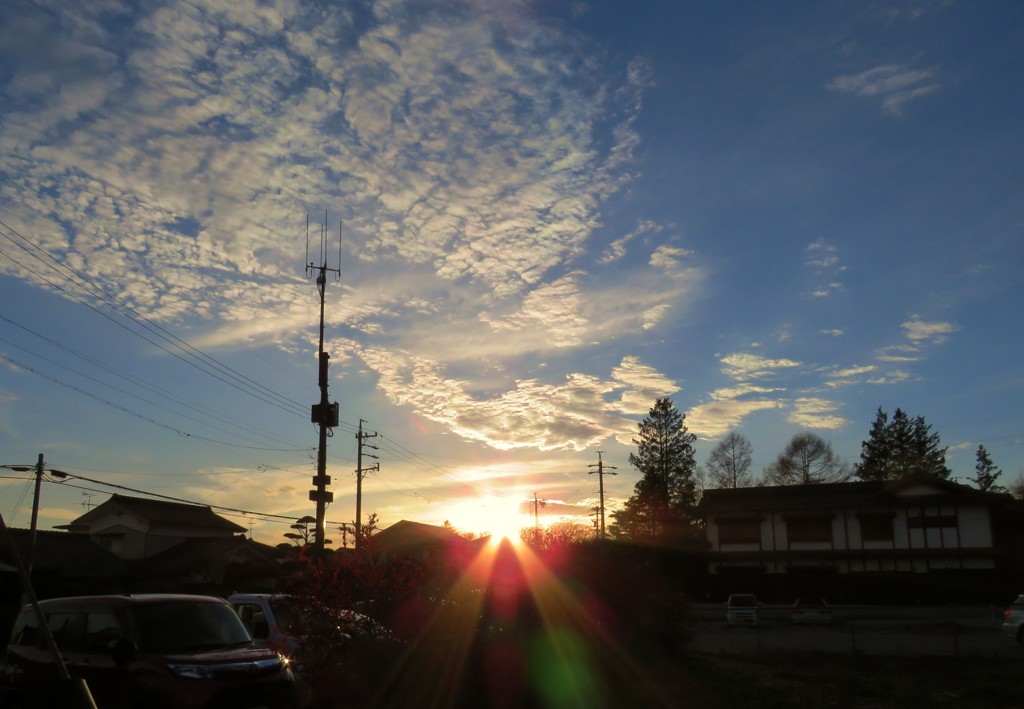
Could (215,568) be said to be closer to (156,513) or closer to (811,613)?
(156,513)

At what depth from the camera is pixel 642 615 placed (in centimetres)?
1909

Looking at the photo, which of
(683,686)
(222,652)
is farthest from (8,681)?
(683,686)

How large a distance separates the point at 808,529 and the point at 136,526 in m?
42.8

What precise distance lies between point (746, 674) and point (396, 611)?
998 cm

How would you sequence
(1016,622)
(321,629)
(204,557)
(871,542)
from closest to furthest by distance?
(321,629)
(1016,622)
(204,557)
(871,542)

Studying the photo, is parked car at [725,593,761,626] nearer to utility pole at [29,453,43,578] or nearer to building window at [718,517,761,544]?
building window at [718,517,761,544]

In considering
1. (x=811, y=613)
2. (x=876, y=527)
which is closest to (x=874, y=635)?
(x=811, y=613)

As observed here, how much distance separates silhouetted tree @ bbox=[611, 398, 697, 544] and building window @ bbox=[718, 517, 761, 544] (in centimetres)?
882

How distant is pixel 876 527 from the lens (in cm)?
5231

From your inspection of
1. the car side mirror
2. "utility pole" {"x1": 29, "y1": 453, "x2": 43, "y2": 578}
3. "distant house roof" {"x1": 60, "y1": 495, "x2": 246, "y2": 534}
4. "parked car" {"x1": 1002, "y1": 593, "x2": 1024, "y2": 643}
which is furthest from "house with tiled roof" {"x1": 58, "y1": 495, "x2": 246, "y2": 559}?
the car side mirror

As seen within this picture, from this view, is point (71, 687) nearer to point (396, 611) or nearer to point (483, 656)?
point (396, 611)

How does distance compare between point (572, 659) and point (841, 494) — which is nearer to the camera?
point (572, 659)

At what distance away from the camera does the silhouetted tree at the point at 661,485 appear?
66.5 m

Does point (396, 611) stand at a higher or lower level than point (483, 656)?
higher
